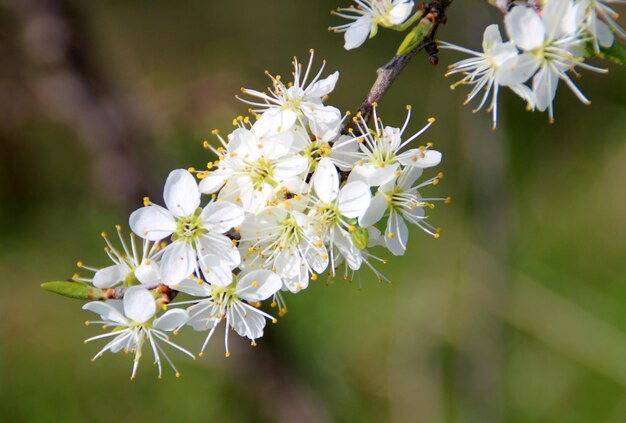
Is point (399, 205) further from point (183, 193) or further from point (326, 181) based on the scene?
point (183, 193)

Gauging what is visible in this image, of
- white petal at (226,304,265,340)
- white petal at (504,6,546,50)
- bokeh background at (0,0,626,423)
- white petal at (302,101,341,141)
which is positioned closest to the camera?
white petal at (504,6,546,50)

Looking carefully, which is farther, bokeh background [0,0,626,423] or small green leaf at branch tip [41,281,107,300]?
bokeh background [0,0,626,423]

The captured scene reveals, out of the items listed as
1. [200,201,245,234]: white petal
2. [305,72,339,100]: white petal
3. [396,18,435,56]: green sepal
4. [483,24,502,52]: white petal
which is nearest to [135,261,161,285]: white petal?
[200,201,245,234]: white petal

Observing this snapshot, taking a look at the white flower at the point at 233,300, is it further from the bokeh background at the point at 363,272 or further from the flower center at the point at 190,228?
the bokeh background at the point at 363,272

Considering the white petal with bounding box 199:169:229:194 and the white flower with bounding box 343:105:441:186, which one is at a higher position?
the white flower with bounding box 343:105:441:186

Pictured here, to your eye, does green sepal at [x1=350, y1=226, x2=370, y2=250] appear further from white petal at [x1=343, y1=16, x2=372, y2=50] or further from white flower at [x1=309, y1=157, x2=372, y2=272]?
white petal at [x1=343, y1=16, x2=372, y2=50]

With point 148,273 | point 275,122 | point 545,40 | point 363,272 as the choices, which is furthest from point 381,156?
point 363,272

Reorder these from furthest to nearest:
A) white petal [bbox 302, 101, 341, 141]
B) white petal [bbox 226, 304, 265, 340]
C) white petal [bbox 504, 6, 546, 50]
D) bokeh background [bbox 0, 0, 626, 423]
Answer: bokeh background [bbox 0, 0, 626, 423], white petal [bbox 226, 304, 265, 340], white petal [bbox 302, 101, 341, 141], white petal [bbox 504, 6, 546, 50]

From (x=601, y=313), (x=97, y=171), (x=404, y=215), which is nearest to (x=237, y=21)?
(x=97, y=171)
